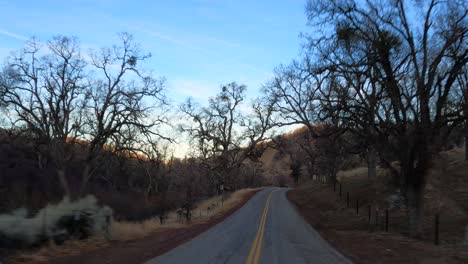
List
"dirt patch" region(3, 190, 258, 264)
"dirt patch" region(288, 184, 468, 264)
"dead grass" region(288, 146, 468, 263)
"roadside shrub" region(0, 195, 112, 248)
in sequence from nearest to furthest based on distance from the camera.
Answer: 1. "dirt patch" region(3, 190, 258, 264)
2. "roadside shrub" region(0, 195, 112, 248)
3. "dirt patch" region(288, 184, 468, 264)
4. "dead grass" region(288, 146, 468, 263)

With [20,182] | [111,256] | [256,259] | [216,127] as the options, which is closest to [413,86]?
[256,259]

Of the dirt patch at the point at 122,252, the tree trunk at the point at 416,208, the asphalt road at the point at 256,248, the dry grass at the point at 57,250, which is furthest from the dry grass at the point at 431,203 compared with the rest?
the dry grass at the point at 57,250

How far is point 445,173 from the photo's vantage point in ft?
117

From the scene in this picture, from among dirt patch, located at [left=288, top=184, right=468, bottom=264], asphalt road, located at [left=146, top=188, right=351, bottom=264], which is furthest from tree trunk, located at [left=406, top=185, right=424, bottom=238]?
asphalt road, located at [left=146, top=188, right=351, bottom=264]

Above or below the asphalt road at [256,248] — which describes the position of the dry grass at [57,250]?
above

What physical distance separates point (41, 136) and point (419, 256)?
2798cm

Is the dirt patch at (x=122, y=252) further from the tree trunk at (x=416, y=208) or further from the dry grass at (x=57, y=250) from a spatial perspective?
the tree trunk at (x=416, y=208)

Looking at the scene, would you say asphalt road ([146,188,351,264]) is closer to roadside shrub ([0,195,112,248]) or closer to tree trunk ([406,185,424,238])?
roadside shrub ([0,195,112,248])

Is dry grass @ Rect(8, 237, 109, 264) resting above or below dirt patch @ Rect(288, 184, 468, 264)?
above

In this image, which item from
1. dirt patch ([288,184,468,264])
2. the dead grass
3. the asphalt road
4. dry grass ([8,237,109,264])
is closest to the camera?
dry grass ([8,237,109,264])

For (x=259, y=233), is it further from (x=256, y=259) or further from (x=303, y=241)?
(x=256, y=259)

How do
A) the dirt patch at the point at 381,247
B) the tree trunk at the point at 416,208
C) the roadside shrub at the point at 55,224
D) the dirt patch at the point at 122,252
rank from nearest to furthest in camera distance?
the dirt patch at the point at 122,252 → the roadside shrub at the point at 55,224 → the dirt patch at the point at 381,247 → the tree trunk at the point at 416,208

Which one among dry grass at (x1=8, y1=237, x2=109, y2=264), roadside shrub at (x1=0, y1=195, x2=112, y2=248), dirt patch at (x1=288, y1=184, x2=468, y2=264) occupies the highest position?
roadside shrub at (x1=0, y1=195, x2=112, y2=248)

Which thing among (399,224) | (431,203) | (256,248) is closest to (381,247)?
(256,248)
